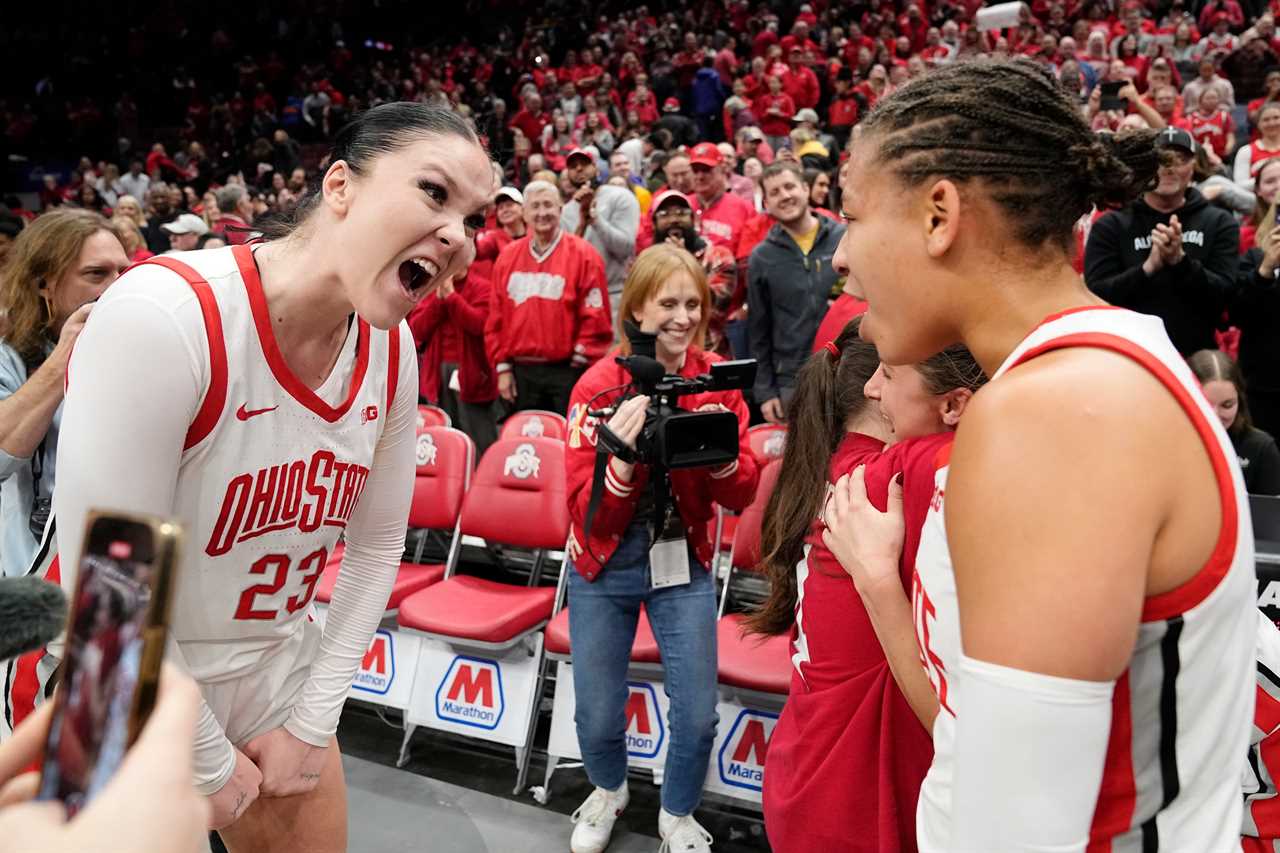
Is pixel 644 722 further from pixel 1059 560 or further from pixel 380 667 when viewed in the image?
pixel 1059 560

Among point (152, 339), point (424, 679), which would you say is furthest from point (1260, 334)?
point (152, 339)

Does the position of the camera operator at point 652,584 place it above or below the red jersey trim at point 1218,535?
below

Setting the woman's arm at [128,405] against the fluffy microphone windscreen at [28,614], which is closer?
the fluffy microphone windscreen at [28,614]

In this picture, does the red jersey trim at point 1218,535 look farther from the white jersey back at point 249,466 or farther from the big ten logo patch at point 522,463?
the big ten logo patch at point 522,463

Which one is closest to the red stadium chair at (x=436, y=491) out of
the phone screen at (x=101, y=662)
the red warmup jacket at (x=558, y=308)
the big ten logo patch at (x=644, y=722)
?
the big ten logo patch at (x=644, y=722)

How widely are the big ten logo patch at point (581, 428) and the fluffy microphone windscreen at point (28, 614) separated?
222 centimetres

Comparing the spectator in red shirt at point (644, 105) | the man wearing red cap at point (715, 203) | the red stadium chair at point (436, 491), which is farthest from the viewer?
the spectator in red shirt at point (644, 105)

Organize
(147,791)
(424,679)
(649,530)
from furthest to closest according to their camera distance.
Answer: (424,679) → (649,530) → (147,791)

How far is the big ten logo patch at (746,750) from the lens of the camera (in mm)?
3094

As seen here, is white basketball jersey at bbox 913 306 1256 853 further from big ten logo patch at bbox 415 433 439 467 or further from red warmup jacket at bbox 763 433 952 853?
big ten logo patch at bbox 415 433 439 467

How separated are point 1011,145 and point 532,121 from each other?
13176 mm

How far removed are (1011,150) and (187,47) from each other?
2344 centimetres

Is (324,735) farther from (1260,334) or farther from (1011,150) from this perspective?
(1260,334)

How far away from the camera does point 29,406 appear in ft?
7.57
